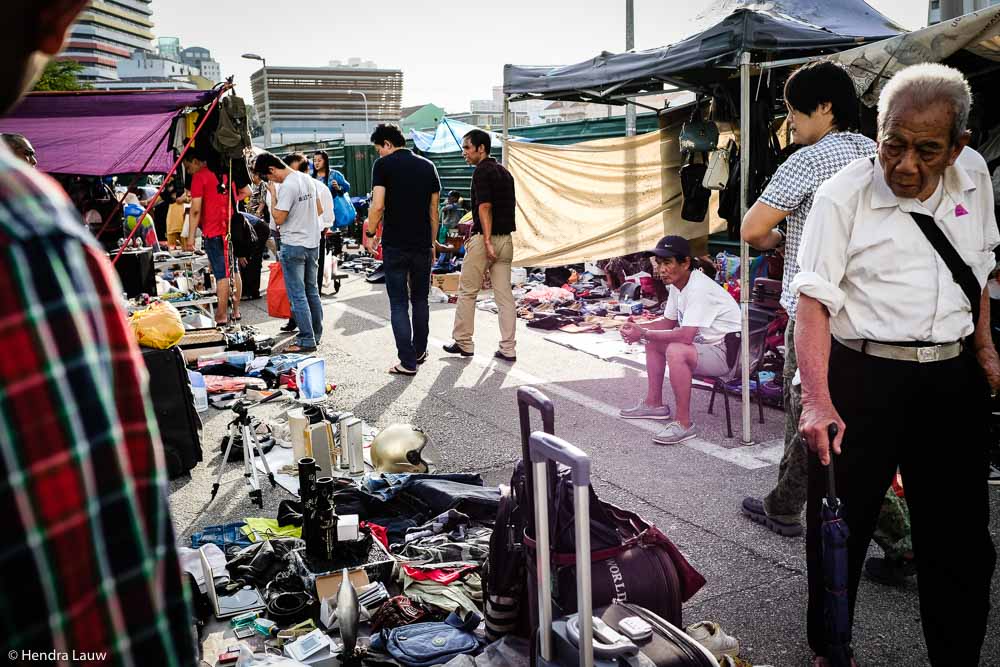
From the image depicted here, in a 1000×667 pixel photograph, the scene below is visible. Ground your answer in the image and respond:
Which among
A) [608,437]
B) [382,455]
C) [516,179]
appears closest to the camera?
[382,455]

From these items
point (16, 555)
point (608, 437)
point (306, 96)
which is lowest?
point (608, 437)

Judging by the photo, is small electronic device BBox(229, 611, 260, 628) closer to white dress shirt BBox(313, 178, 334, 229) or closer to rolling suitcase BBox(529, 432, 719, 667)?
rolling suitcase BBox(529, 432, 719, 667)

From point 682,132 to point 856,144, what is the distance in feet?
13.5

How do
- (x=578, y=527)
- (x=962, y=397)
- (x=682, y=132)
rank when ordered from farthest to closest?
(x=682, y=132), (x=962, y=397), (x=578, y=527)

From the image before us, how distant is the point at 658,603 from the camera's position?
285cm

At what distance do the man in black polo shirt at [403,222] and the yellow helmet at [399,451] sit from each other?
2.42 m

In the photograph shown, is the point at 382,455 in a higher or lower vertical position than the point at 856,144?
lower

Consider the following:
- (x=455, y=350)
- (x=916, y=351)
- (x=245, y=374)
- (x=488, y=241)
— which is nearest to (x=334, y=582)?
(x=916, y=351)

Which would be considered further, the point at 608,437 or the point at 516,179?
the point at 516,179

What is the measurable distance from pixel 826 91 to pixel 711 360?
8.68ft

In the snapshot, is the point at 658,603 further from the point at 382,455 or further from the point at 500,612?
the point at 382,455

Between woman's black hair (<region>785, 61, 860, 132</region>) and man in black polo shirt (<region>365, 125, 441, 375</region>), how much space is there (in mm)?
4009

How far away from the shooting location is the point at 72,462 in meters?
0.79

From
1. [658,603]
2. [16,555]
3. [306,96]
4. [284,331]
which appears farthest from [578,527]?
[306,96]
